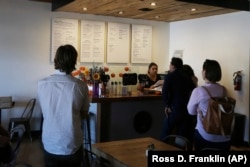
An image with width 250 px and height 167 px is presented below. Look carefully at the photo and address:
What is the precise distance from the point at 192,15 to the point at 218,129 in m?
4.00

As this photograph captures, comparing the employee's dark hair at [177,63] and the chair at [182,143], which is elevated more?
the employee's dark hair at [177,63]

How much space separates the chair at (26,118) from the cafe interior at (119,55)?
0.07 ft

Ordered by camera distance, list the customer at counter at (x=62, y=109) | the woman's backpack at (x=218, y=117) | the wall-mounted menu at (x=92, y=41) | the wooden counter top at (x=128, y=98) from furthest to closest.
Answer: the wall-mounted menu at (x=92, y=41), the wooden counter top at (x=128, y=98), the woman's backpack at (x=218, y=117), the customer at counter at (x=62, y=109)

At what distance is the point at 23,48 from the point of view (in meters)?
5.91

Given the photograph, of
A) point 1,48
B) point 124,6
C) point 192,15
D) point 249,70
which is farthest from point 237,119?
point 1,48

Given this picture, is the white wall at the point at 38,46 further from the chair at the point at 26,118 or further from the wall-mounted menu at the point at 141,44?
the wall-mounted menu at the point at 141,44

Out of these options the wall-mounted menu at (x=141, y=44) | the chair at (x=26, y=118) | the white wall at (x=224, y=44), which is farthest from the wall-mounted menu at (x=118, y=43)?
the chair at (x=26, y=118)

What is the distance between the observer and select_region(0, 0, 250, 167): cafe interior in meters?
4.75

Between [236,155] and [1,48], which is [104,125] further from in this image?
[236,155]

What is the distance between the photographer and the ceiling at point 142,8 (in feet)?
16.6

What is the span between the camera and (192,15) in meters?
6.23

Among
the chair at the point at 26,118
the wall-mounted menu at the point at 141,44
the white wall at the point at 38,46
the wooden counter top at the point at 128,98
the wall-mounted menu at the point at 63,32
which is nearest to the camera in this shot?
the wooden counter top at the point at 128,98

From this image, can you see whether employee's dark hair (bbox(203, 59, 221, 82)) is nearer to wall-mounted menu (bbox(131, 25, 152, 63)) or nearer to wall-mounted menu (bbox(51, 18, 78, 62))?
wall-mounted menu (bbox(51, 18, 78, 62))

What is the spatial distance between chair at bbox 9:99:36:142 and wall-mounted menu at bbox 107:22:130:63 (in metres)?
1.86
